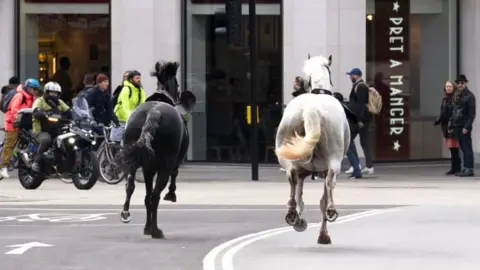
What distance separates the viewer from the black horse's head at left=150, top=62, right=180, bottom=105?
13.5 meters

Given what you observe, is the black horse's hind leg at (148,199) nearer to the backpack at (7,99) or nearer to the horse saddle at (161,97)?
the horse saddle at (161,97)

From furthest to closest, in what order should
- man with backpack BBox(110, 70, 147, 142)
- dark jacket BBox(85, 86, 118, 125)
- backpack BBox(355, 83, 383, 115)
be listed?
backpack BBox(355, 83, 383, 115) → dark jacket BBox(85, 86, 118, 125) → man with backpack BBox(110, 70, 147, 142)

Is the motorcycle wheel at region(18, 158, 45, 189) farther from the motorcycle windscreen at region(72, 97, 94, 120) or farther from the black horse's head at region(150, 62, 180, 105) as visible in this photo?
the black horse's head at region(150, 62, 180, 105)

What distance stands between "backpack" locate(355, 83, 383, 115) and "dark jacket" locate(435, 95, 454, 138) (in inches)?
52.0

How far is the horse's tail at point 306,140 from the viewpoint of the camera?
38.8 ft

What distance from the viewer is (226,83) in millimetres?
25078

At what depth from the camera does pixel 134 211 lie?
16344 mm

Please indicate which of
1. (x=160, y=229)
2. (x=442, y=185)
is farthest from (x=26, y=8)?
(x=160, y=229)

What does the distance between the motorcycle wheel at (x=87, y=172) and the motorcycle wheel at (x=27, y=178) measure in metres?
0.65

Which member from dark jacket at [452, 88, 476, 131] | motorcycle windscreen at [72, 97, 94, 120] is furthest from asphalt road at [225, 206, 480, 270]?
dark jacket at [452, 88, 476, 131]

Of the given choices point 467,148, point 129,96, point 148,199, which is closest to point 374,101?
point 467,148

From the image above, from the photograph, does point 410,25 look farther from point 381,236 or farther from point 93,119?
point 381,236

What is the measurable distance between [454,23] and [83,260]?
16333 millimetres

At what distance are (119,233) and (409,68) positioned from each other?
13129mm
